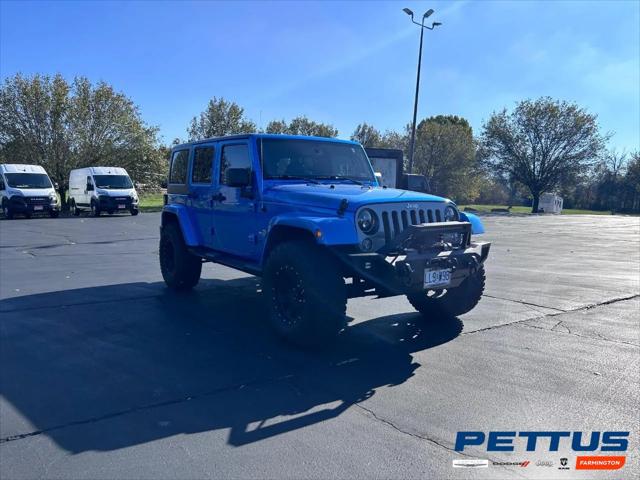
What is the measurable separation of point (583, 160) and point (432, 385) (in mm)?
51427

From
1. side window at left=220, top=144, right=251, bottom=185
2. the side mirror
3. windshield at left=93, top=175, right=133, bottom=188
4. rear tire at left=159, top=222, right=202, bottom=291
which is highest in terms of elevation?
side window at left=220, top=144, right=251, bottom=185

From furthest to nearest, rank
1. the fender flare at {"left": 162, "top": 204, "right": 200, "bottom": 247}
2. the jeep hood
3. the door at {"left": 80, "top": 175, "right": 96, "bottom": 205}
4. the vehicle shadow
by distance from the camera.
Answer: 1. the door at {"left": 80, "top": 175, "right": 96, "bottom": 205}
2. the fender flare at {"left": 162, "top": 204, "right": 200, "bottom": 247}
3. the jeep hood
4. the vehicle shadow

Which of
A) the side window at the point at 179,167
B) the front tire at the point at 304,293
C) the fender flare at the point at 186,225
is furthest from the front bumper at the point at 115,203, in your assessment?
the front tire at the point at 304,293

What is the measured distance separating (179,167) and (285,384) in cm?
475

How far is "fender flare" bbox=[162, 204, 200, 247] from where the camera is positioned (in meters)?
7.32

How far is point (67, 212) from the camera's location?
29094mm

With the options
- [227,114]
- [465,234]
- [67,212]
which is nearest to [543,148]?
[227,114]

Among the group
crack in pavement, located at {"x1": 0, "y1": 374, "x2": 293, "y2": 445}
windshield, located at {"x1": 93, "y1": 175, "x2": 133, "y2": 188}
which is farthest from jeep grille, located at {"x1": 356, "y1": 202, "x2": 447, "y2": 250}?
windshield, located at {"x1": 93, "y1": 175, "x2": 133, "y2": 188}

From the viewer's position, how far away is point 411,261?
15.5 feet

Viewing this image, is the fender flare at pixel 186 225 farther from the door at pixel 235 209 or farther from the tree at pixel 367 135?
the tree at pixel 367 135

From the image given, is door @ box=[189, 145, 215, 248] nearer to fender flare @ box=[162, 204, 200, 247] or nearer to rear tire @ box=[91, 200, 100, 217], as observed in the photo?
fender flare @ box=[162, 204, 200, 247]

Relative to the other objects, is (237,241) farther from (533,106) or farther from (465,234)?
(533,106)

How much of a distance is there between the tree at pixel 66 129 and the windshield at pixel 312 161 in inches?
1109

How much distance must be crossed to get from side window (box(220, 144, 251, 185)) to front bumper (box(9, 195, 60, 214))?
19.6m
